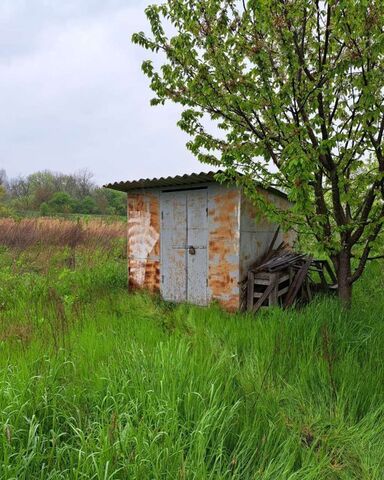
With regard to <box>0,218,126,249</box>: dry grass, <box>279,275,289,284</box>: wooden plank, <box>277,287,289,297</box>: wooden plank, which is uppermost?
<box>0,218,126,249</box>: dry grass

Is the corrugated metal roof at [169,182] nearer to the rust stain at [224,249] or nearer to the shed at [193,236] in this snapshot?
the shed at [193,236]

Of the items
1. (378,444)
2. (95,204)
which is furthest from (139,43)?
(95,204)

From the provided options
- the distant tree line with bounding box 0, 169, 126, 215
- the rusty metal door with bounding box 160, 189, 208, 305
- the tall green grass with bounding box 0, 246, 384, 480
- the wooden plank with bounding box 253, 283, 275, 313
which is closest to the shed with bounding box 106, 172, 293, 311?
the rusty metal door with bounding box 160, 189, 208, 305

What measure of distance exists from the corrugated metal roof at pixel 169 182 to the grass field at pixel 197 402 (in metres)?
3.09

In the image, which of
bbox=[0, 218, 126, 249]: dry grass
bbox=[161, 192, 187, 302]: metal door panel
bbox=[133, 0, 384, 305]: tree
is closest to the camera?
bbox=[133, 0, 384, 305]: tree

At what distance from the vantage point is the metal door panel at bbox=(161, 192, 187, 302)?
7.55m

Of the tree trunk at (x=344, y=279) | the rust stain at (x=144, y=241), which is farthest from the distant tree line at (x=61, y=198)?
the tree trunk at (x=344, y=279)

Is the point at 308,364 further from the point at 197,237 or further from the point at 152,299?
the point at 152,299

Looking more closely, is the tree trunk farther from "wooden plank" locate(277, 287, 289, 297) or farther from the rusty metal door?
the rusty metal door

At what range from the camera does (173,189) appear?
7.70 metres

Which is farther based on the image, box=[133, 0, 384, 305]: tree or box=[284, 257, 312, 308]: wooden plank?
box=[284, 257, 312, 308]: wooden plank

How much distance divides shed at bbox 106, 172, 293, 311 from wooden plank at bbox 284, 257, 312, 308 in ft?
3.09

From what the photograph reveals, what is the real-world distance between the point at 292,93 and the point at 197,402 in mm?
3780

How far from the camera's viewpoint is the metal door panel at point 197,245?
23.6 feet
